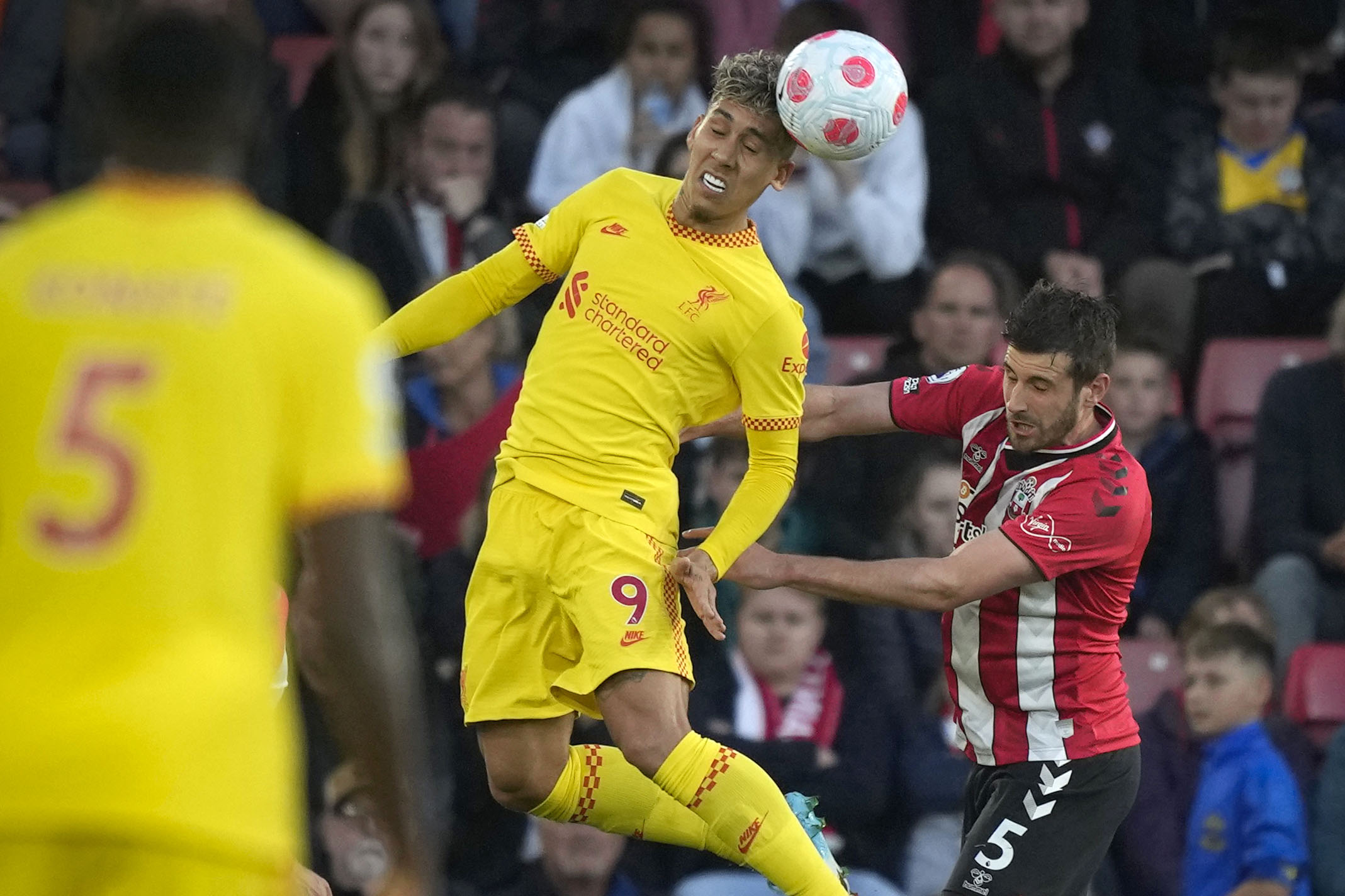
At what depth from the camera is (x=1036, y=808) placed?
548cm

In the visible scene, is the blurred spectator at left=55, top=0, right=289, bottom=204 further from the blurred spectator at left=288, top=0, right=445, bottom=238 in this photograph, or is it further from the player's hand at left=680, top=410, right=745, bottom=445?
the player's hand at left=680, top=410, right=745, bottom=445

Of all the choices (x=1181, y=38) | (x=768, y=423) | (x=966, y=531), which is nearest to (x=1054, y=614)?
(x=966, y=531)

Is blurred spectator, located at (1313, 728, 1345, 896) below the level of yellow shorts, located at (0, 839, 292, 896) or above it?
below

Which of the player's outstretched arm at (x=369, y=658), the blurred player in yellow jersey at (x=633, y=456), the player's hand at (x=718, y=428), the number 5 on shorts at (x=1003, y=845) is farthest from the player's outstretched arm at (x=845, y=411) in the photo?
the player's outstretched arm at (x=369, y=658)

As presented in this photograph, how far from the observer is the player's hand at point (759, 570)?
5.32 meters

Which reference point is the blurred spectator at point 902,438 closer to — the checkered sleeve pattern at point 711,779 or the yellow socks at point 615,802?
the yellow socks at point 615,802

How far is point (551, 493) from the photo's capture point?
543 cm

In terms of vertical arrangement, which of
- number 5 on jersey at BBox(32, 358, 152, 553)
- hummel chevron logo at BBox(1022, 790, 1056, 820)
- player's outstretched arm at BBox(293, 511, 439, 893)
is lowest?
hummel chevron logo at BBox(1022, 790, 1056, 820)

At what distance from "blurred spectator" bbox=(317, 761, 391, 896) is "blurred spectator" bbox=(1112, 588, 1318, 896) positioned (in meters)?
2.84

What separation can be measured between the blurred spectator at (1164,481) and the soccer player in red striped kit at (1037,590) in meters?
2.96

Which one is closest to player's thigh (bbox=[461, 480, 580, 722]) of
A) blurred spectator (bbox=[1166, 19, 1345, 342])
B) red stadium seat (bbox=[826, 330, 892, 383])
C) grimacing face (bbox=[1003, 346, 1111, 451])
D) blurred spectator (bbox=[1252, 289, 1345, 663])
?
grimacing face (bbox=[1003, 346, 1111, 451])

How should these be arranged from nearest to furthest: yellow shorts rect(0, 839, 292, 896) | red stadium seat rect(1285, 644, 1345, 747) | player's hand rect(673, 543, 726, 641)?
yellow shorts rect(0, 839, 292, 896), player's hand rect(673, 543, 726, 641), red stadium seat rect(1285, 644, 1345, 747)

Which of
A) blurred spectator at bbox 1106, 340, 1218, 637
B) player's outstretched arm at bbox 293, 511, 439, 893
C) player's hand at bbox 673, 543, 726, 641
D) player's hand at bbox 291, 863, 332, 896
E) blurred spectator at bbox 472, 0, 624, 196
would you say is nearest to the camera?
player's outstretched arm at bbox 293, 511, 439, 893

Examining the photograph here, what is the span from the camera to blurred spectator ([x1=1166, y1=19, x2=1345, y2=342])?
30.7ft
